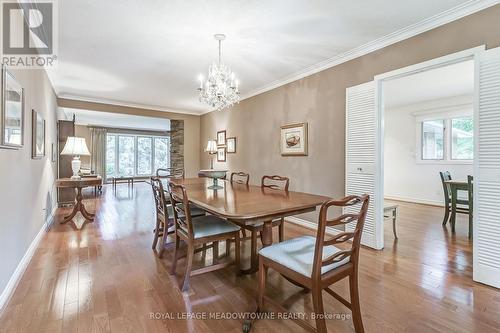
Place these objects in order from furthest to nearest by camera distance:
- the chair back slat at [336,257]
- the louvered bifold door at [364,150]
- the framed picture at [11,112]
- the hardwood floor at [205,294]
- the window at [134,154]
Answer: the window at [134,154]
the louvered bifold door at [364,150]
the framed picture at [11,112]
the hardwood floor at [205,294]
the chair back slat at [336,257]

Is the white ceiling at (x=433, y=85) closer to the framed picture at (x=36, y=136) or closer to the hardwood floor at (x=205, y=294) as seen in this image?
the hardwood floor at (x=205, y=294)

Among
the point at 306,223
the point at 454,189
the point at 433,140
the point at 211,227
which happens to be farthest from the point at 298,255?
the point at 433,140

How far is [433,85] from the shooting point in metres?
4.34

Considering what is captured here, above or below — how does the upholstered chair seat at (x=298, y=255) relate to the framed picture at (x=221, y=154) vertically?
below

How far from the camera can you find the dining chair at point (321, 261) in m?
1.25

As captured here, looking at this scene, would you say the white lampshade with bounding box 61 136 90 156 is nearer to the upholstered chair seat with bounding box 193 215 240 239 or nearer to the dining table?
the upholstered chair seat with bounding box 193 215 240 239

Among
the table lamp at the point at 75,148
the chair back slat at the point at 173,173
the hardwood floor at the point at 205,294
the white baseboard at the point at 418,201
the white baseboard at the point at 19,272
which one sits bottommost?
the hardwood floor at the point at 205,294

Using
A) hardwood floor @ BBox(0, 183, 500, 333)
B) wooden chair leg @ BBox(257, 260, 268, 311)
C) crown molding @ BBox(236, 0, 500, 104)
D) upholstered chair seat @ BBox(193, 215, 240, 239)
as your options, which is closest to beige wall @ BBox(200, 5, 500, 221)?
crown molding @ BBox(236, 0, 500, 104)

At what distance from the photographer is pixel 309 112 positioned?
11.9 feet

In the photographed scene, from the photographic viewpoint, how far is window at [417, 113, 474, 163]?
16.6 ft

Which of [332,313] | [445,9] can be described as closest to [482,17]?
[445,9]

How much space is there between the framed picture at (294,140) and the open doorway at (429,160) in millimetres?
1436

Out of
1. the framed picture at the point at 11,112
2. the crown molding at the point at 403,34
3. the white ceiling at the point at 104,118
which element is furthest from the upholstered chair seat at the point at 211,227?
the white ceiling at the point at 104,118

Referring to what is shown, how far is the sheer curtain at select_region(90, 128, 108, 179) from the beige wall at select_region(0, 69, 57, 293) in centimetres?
674
